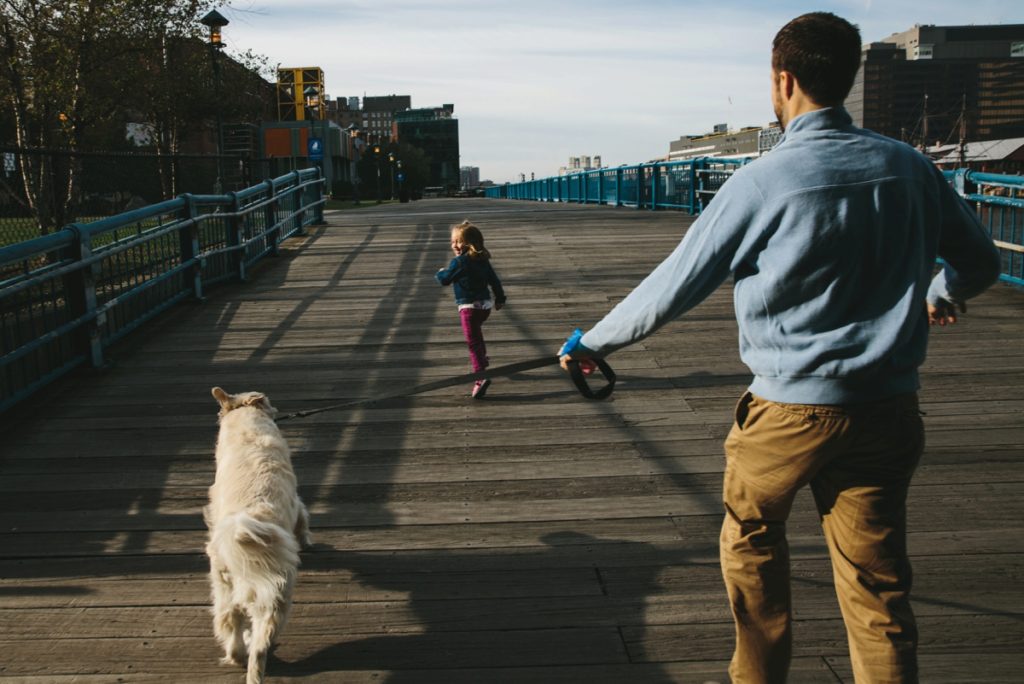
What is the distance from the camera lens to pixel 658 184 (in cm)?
2211

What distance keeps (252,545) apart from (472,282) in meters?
4.31

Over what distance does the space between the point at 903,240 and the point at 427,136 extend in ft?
661

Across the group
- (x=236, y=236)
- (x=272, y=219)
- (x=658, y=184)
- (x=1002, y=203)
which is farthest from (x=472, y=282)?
(x=658, y=184)

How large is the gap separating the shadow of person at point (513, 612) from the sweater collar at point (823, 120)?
6.21ft

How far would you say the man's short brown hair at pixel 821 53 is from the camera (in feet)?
8.25

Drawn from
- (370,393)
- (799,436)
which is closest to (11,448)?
(370,393)

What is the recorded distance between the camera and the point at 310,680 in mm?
3322

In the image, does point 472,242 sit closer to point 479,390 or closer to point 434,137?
point 479,390

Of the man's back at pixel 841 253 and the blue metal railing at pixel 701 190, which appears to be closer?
the man's back at pixel 841 253

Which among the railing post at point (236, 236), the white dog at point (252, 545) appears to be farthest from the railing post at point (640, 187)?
the white dog at point (252, 545)

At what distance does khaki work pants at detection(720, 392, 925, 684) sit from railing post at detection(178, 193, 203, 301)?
28.9ft

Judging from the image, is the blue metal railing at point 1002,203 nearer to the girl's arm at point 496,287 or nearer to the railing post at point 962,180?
the railing post at point 962,180

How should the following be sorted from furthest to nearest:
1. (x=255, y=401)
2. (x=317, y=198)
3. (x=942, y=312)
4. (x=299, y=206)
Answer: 1. (x=317, y=198)
2. (x=299, y=206)
3. (x=255, y=401)
4. (x=942, y=312)

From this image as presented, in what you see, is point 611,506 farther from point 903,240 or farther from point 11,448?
point 11,448
